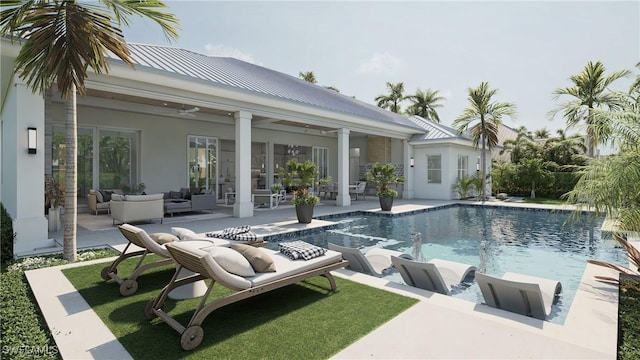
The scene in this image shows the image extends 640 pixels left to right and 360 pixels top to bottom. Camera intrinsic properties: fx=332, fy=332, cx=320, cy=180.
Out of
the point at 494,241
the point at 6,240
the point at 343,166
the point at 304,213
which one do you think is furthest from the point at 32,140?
the point at 494,241

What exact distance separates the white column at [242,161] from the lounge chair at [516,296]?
7.70m

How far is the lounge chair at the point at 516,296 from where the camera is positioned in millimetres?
3588

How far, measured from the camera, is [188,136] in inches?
528

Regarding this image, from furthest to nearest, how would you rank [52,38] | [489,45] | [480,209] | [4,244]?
1. [480,209]
2. [489,45]
3. [4,244]
4. [52,38]

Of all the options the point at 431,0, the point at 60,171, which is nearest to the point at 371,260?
the point at 431,0

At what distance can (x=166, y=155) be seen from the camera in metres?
12.9

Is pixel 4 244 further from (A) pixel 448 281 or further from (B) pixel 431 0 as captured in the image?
(B) pixel 431 0

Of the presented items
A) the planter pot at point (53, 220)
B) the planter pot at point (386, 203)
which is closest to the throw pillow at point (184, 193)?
the planter pot at point (53, 220)

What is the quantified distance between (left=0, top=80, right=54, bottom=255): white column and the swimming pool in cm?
542

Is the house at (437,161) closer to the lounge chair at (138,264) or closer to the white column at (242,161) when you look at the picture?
the white column at (242,161)

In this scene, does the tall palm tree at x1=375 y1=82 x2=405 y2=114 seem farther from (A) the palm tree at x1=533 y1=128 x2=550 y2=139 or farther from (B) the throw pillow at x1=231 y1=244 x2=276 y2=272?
(B) the throw pillow at x1=231 y1=244 x2=276 y2=272

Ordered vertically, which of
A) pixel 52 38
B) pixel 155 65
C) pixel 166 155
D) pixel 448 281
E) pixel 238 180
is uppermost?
pixel 155 65

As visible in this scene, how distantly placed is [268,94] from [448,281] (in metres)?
7.50

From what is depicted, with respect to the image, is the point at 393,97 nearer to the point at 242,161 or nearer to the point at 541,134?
the point at 541,134
